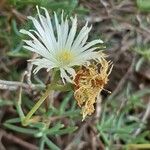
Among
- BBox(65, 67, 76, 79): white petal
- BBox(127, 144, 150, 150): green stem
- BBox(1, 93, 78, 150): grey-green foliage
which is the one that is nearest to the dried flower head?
BBox(65, 67, 76, 79): white petal

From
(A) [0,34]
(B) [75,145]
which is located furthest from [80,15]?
(B) [75,145]

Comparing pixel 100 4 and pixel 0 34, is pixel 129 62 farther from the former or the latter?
pixel 0 34

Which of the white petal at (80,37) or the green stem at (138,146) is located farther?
the green stem at (138,146)

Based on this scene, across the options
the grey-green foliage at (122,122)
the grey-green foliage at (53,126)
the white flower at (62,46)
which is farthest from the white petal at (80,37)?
the grey-green foliage at (122,122)

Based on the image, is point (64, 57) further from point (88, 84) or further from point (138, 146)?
point (138, 146)

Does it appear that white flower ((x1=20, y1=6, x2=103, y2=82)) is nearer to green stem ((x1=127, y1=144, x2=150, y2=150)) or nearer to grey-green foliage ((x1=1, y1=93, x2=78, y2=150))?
grey-green foliage ((x1=1, y1=93, x2=78, y2=150))

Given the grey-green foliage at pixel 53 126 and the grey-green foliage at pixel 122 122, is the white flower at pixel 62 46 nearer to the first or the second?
the grey-green foliage at pixel 53 126
